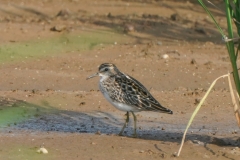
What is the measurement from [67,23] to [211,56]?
313cm

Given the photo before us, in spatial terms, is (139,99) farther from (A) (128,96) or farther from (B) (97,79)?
(B) (97,79)

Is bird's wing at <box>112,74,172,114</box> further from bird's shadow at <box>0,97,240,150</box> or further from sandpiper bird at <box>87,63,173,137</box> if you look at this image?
bird's shadow at <box>0,97,240,150</box>

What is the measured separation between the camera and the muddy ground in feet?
27.1

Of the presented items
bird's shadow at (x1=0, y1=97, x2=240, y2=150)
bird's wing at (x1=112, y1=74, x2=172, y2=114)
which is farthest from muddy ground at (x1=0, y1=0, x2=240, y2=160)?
bird's wing at (x1=112, y1=74, x2=172, y2=114)

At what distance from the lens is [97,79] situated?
12.3 m

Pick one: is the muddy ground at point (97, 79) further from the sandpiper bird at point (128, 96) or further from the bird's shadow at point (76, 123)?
the sandpiper bird at point (128, 96)

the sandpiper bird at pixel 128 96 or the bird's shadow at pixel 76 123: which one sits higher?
the sandpiper bird at pixel 128 96

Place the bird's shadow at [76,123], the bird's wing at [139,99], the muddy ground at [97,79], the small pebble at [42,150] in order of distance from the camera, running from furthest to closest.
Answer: the bird's shadow at [76,123] → the bird's wing at [139,99] → the muddy ground at [97,79] → the small pebble at [42,150]


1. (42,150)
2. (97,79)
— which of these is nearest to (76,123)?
(42,150)

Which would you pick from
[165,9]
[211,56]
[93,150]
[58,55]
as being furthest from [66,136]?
[165,9]

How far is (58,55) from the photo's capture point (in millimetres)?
14031

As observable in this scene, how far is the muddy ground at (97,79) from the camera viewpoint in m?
8.25

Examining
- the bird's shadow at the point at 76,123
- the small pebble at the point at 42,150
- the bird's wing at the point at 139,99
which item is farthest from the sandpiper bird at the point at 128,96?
the small pebble at the point at 42,150

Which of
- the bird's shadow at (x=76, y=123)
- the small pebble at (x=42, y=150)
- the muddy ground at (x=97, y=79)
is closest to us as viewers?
the small pebble at (x=42, y=150)
